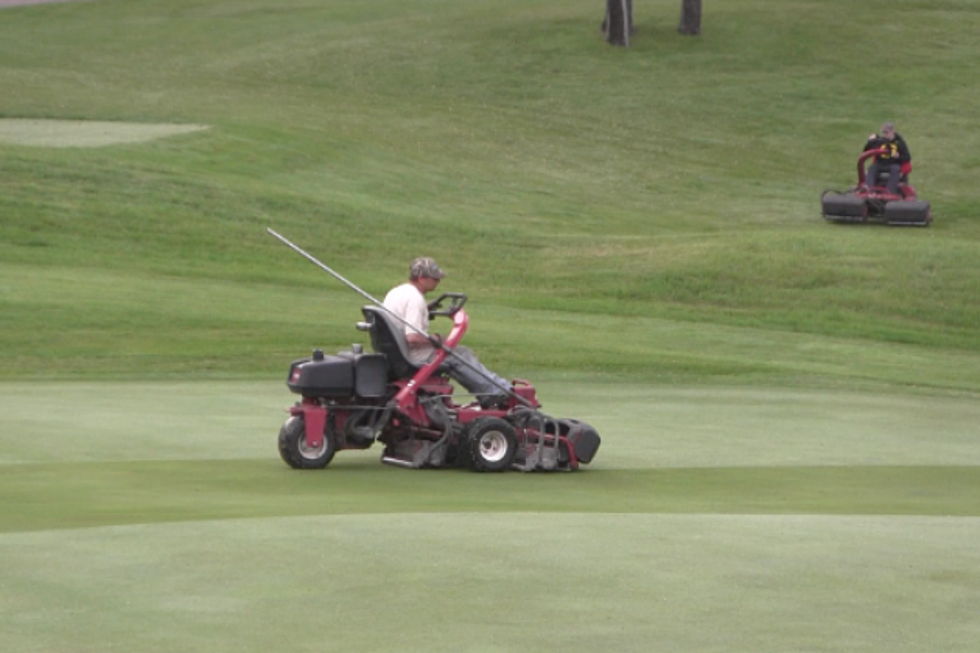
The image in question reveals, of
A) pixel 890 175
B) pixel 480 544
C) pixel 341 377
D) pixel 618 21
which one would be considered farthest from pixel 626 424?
pixel 618 21

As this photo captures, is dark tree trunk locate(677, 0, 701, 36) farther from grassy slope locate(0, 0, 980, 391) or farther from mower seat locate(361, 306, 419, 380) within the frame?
mower seat locate(361, 306, 419, 380)

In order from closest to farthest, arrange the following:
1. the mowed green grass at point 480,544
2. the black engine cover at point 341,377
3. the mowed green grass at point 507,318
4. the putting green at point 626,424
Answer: the mowed green grass at point 480,544 → the mowed green grass at point 507,318 → the black engine cover at point 341,377 → the putting green at point 626,424

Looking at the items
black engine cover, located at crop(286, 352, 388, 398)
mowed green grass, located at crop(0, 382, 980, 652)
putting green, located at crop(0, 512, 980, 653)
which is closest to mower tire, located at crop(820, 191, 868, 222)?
mowed green grass, located at crop(0, 382, 980, 652)

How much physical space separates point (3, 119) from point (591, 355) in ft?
81.2

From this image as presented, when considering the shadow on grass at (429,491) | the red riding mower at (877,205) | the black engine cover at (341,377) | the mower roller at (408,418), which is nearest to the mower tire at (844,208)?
the red riding mower at (877,205)

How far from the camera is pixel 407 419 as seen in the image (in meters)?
14.5

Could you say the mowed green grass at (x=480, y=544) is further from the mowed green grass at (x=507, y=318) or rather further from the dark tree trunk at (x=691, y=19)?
the dark tree trunk at (x=691, y=19)

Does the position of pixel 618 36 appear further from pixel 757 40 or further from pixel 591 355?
pixel 591 355

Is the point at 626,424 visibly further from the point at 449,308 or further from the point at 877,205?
the point at 877,205

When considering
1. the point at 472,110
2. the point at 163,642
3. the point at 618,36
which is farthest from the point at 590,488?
the point at 618,36

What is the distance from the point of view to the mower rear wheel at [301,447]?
14.3 meters

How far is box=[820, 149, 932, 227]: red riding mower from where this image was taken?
3803 cm

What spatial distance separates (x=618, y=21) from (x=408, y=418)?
47981 mm

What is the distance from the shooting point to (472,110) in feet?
173
